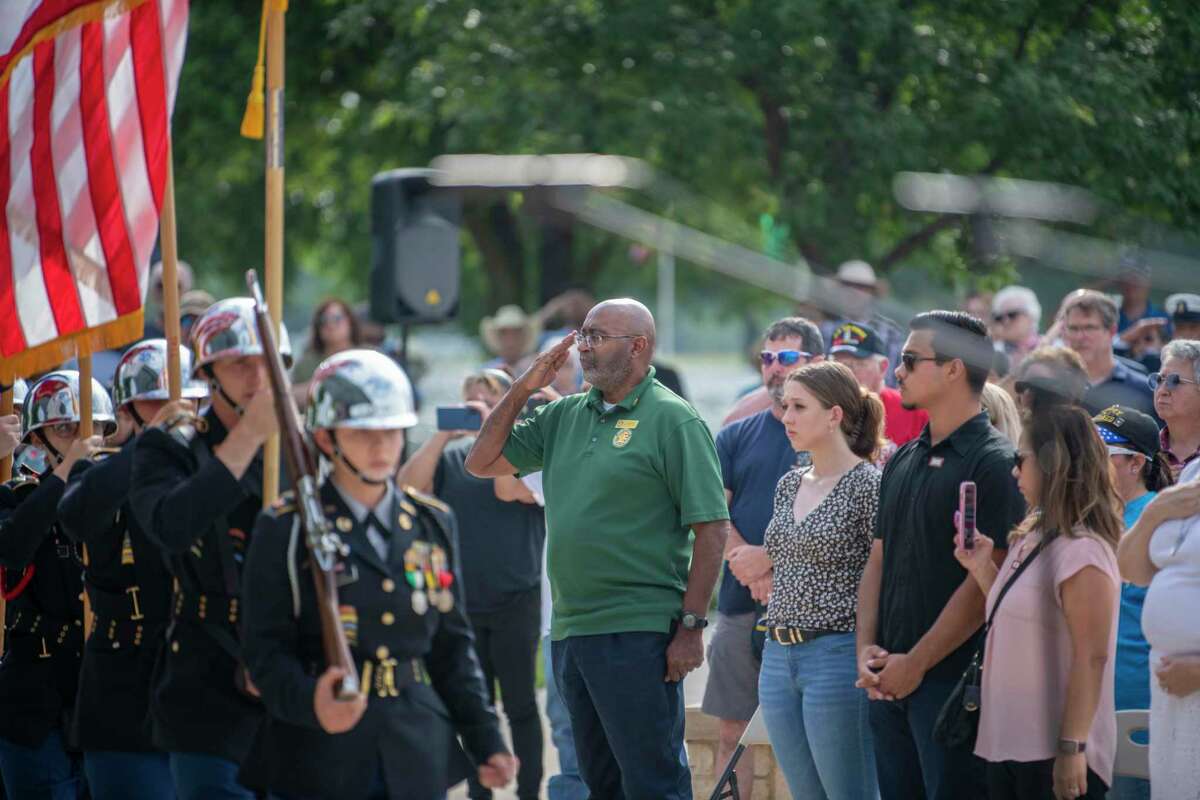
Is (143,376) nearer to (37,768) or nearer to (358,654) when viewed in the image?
(37,768)

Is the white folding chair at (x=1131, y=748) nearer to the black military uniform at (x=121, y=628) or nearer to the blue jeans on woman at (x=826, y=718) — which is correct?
the blue jeans on woman at (x=826, y=718)

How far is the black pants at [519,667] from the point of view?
8.80 meters

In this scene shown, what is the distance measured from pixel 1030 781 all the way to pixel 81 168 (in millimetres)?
4411

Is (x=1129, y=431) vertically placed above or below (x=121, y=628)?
above

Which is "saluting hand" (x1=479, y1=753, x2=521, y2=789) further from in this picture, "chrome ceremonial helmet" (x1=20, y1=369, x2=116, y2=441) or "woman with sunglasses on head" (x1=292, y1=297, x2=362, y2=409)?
"woman with sunglasses on head" (x1=292, y1=297, x2=362, y2=409)

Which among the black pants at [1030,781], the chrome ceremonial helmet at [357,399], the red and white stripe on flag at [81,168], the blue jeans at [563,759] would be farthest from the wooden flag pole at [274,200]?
the blue jeans at [563,759]

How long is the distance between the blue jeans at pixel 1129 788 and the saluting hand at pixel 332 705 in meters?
2.96

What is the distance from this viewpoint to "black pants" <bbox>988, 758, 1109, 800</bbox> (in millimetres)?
5422

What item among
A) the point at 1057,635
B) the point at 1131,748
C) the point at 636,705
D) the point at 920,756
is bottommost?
the point at 1131,748

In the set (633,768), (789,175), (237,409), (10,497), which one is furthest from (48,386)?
(789,175)

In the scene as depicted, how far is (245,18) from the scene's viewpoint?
19156mm

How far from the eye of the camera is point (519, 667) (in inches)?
350

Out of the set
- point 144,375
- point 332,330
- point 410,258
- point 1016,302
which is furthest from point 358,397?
point 332,330

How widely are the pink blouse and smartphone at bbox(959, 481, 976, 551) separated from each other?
0.22 metres
